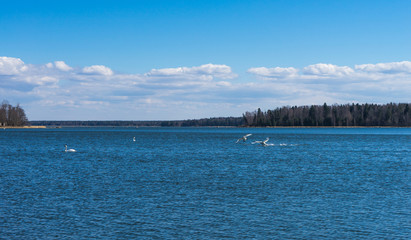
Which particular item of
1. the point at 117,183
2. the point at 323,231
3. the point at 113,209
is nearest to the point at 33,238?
the point at 113,209

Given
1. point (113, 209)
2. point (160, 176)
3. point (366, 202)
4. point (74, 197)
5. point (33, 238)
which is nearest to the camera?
point (33, 238)

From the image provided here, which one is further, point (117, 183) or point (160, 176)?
point (160, 176)

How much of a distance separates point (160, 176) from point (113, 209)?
52.6 feet

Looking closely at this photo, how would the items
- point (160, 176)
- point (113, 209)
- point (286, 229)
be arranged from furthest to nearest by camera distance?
point (160, 176)
point (113, 209)
point (286, 229)

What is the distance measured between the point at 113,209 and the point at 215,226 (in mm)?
7133

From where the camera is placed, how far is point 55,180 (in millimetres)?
38906

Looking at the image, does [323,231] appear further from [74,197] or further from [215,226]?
[74,197]

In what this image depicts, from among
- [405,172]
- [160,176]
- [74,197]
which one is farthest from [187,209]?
[405,172]

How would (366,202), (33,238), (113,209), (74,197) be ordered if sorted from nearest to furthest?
1. (33,238)
2. (113,209)
3. (366,202)
4. (74,197)

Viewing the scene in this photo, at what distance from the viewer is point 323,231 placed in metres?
21.5

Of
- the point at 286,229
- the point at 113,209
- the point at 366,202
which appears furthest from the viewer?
the point at 366,202

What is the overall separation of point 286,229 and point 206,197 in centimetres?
936

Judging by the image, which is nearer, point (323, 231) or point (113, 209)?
point (323, 231)

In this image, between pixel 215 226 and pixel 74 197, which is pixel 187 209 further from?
pixel 74 197
